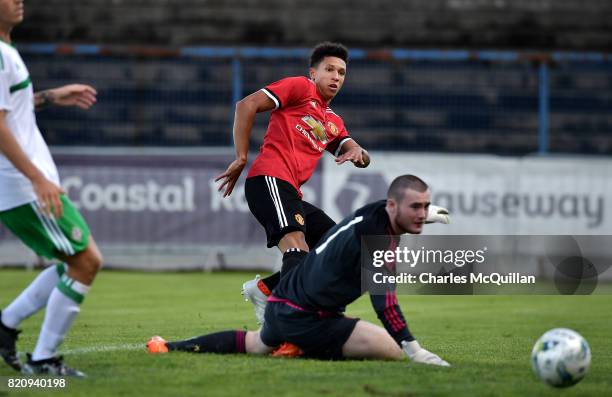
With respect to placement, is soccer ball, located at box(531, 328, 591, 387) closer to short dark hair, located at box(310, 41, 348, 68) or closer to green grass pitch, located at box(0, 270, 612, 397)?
green grass pitch, located at box(0, 270, 612, 397)

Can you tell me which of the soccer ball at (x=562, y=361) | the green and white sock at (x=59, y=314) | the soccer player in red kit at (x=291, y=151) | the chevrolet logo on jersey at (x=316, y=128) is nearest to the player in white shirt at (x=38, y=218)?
the green and white sock at (x=59, y=314)

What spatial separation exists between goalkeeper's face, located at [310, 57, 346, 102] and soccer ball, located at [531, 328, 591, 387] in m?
3.25

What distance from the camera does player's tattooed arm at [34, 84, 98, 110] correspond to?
6.59 metres

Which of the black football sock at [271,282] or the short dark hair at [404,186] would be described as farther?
the black football sock at [271,282]

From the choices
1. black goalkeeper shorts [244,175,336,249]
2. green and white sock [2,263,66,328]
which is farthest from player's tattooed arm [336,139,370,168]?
green and white sock [2,263,66,328]

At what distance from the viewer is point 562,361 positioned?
20.2 feet

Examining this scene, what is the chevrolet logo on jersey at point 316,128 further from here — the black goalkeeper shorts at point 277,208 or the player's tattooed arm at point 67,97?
the player's tattooed arm at point 67,97

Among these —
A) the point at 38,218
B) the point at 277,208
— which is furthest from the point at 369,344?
the point at 38,218

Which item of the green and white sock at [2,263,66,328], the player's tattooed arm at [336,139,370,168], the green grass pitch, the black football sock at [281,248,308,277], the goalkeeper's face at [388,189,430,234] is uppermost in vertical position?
the player's tattooed arm at [336,139,370,168]

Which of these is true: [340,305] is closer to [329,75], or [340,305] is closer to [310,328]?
[310,328]

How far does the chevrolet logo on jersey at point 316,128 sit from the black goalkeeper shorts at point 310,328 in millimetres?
1971

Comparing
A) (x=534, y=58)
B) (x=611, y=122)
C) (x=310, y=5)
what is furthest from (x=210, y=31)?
(x=611, y=122)

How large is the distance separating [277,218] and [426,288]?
278 inches

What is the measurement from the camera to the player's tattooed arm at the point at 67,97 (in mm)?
6586
